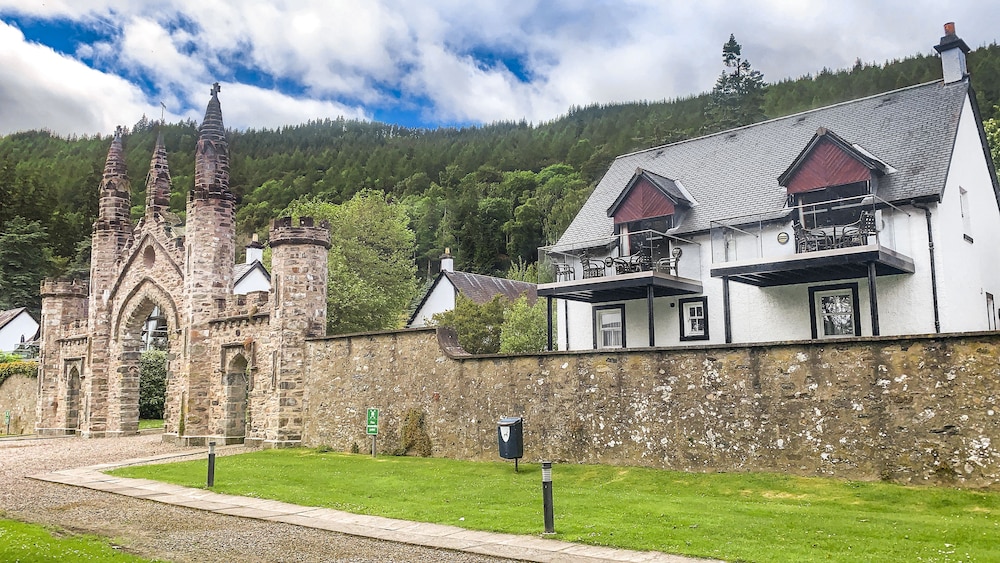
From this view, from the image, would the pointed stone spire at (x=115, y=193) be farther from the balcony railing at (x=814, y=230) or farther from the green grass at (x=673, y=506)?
the balcony railing at (x=814, y=230)

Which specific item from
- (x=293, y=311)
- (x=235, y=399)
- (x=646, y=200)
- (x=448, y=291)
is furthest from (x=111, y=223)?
(x=646, y=200)

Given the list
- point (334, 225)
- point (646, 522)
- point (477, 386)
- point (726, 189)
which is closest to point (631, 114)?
point (334, 225)

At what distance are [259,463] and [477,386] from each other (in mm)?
6035

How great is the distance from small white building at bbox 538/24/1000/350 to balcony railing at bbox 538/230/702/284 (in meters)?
0.06

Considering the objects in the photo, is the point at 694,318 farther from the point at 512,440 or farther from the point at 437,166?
the point at 437,166

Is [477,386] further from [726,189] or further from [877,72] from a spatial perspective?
[877,72]

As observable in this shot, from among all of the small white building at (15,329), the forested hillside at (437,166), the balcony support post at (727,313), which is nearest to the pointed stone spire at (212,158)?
the balcony support post at (727,313)

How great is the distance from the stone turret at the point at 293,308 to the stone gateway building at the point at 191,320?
3 cm

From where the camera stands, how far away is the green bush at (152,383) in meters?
42.3

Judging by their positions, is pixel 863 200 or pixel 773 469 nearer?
pixel 773 469

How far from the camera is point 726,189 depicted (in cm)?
2550

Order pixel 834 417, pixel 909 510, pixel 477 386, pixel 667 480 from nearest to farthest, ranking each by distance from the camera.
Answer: pixel 909 510, pixel 834 417, pixel 667 480, pixel 477 386

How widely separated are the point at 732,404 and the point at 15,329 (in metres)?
59.1

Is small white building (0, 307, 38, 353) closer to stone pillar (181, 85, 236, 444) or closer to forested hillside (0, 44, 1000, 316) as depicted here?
forested hillside (0, 44, 1000, 316)
